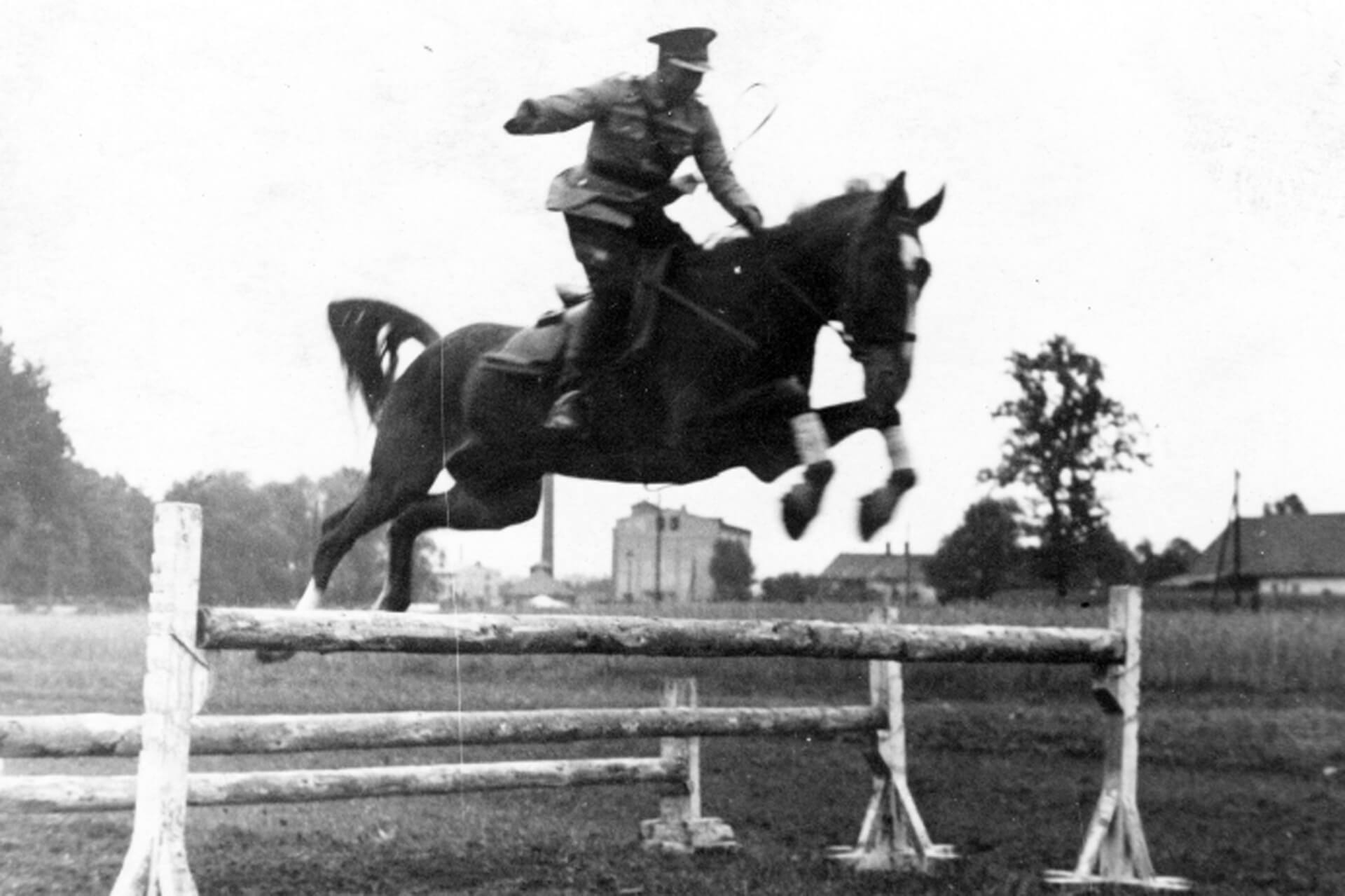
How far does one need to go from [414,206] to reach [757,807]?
349 centimetres

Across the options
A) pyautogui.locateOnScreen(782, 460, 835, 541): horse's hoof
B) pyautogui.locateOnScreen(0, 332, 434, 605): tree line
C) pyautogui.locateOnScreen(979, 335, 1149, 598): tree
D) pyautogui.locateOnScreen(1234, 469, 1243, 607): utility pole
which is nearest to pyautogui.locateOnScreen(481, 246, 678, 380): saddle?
pyautogui.locateOnScreen(782, 460, 835, 541): horse's hoof

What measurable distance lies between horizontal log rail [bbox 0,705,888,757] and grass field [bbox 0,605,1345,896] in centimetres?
47

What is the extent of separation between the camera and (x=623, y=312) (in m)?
5.04

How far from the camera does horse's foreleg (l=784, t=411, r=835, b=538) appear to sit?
472cm

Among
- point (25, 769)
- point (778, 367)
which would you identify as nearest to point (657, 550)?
point (778, 367)

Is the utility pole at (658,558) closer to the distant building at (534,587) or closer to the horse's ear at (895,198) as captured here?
the distant building at (534,587)

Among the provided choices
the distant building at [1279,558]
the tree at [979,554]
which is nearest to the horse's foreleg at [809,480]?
the tree at [979,554]

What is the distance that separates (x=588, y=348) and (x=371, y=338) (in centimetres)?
111

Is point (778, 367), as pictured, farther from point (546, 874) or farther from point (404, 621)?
point (546, 874)

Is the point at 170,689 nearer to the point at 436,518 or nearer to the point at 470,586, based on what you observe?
the point at 436,518

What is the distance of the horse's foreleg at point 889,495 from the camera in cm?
459

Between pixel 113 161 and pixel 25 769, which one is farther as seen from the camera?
pixel 25 769

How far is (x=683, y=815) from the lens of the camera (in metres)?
6.19

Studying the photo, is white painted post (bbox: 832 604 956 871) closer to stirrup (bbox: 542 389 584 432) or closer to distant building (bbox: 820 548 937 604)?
distant building (bbox: 820 548 937 604)
